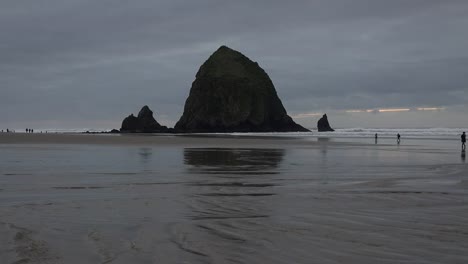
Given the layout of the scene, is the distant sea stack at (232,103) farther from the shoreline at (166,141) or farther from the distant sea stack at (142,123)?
the shoreline at (166,141)

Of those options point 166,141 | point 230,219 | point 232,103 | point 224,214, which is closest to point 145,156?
point 224,214

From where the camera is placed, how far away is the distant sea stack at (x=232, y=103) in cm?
13275

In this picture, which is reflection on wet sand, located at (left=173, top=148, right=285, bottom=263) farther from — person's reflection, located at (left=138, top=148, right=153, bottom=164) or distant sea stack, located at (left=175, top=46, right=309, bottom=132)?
distant sea stack, located at (left=175, top=46, right=309, bottom=132)

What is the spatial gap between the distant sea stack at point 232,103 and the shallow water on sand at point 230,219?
383 ft

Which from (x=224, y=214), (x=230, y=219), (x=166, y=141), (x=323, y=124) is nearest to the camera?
(x=230, y=219)

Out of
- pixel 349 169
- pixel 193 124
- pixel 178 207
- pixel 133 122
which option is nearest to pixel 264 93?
pixel 193 124

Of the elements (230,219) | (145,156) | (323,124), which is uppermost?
(323,124)

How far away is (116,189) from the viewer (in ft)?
38.6

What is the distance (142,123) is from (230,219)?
443 ft

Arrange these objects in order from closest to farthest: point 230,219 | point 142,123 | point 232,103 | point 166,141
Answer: point 230,219, point 166,141, point 232,103, point 142,123

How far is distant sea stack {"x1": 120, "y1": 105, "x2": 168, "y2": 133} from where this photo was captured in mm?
135500

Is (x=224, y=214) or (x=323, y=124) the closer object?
(x=224, y=214)

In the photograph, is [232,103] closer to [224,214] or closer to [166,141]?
[166,141]

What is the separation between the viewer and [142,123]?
139750mm
